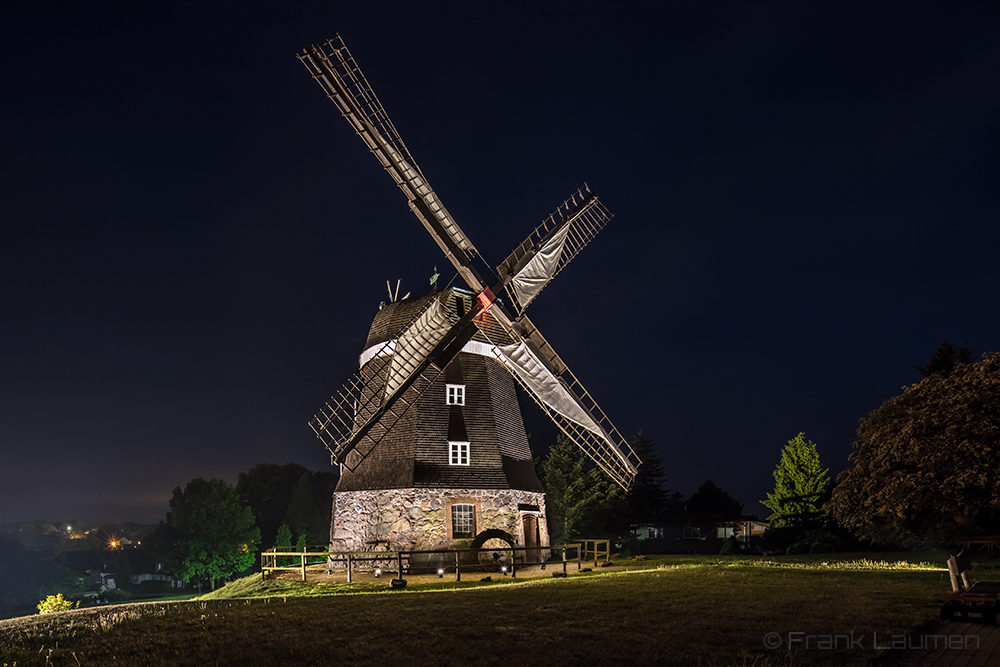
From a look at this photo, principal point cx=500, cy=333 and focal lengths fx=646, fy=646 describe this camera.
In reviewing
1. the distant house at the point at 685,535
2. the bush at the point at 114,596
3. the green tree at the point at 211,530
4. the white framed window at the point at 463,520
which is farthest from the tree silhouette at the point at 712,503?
the bush at the point at 114,596

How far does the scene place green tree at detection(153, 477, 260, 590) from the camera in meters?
62.1

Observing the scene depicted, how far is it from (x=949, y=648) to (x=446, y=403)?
1988 cm

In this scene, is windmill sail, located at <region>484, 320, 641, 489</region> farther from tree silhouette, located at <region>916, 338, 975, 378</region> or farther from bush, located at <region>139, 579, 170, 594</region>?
bush, located at <region>139, 579, 170, 594</region>

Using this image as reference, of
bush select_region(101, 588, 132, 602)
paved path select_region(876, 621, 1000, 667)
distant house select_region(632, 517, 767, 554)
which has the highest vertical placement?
paved path select_region(876, 621, 1000, 667)

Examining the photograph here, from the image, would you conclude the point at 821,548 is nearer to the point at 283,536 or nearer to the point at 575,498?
the point at 575,498

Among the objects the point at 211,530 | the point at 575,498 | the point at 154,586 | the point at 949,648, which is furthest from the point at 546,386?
the point at 154,586

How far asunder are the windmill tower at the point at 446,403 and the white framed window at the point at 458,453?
1.6 inches

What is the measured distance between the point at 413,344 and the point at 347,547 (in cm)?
906

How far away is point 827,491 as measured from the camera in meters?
42.6

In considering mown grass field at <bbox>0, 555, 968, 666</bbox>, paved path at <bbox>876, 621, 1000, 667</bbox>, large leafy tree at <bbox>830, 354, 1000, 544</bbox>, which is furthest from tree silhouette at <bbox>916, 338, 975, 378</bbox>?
paved path at <bbox>876, 621, 1000, 667</bbox>

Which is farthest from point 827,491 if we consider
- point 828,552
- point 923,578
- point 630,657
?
point 630,657

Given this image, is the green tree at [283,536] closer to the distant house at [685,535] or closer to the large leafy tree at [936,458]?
the distant house at [685,535]

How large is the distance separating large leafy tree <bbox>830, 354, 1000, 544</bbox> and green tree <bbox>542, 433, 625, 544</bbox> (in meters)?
22.1

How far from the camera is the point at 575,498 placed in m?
42.9
